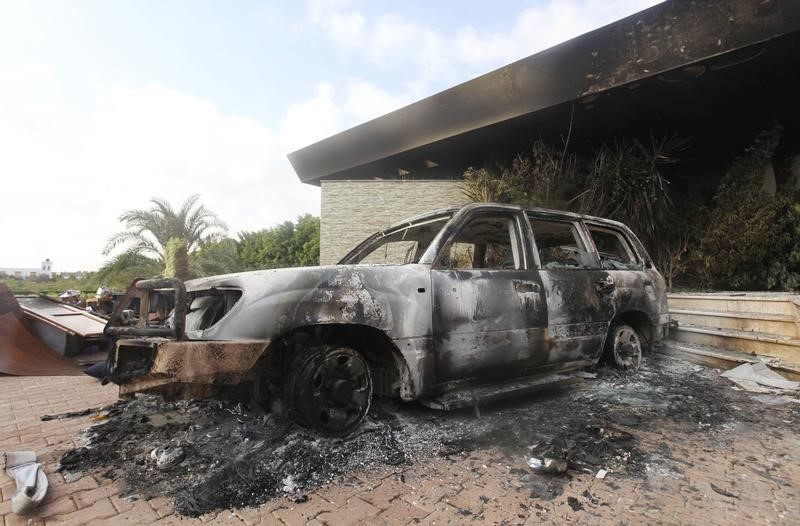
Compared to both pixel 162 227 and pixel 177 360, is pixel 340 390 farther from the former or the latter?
pixel 162 227

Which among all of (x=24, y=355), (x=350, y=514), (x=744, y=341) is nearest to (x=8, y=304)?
(x=24, y=355)

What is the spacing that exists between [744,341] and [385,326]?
458 centimetres

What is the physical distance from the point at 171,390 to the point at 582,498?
7.36 ft

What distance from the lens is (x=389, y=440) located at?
8.52ft

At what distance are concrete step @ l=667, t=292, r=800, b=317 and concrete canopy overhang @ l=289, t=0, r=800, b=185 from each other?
3.80 m

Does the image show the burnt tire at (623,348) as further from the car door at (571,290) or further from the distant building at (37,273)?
the distant building at (37,273)

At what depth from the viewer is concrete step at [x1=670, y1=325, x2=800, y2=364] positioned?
4.02m

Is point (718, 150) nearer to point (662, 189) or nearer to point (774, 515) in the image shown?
point (662, 189)

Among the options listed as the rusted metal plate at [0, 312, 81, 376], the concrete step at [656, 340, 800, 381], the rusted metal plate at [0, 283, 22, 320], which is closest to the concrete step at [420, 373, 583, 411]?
the concrete step at [656, 340, 800, 381]

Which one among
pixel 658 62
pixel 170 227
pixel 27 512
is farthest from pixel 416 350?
pixel 170 227

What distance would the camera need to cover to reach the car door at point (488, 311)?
272cm

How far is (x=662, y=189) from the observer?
8.26 meters

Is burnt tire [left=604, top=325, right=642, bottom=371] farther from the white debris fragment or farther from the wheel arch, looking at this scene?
the wheel arch

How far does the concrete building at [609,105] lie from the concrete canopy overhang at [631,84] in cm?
2
